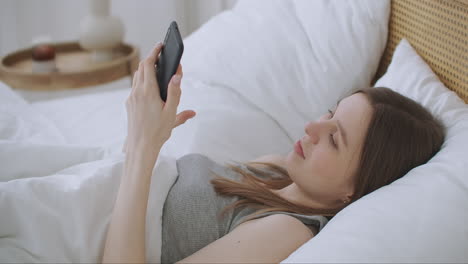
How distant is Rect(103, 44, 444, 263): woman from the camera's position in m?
0.89

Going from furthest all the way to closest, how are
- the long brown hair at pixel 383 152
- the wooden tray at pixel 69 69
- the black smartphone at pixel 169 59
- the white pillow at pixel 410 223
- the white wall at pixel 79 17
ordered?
the white wall at pixel 79 17
the wooden tray at pixel 69 69
the long brown hair at pixel 383 152
the black smartphone at pixel 169 59
the white pillow at pixel 410 223

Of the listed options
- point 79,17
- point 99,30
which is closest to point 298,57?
point 99,30

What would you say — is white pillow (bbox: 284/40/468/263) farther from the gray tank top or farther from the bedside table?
the bedside table

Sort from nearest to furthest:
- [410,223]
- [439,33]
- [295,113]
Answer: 1. [410,223]
2. [439,33]
3. [295,113]

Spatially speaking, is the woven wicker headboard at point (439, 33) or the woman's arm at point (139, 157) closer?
the woman's arm at point (139, 157)

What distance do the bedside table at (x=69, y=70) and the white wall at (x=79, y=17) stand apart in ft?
1.42

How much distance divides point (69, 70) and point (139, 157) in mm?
1280

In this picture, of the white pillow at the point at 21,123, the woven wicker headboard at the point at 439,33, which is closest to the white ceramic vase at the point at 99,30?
the white pillow at the point at 21,123

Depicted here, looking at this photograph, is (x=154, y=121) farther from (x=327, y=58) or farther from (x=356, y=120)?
(x=327, y=58)

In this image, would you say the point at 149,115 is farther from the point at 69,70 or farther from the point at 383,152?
the point at 69,70

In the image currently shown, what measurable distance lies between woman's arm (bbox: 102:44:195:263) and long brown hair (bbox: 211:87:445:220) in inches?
6.5

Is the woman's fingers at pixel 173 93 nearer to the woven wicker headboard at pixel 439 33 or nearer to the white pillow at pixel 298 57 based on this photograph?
the white pillow at pixel 298 57

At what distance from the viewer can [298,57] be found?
1.44 meters

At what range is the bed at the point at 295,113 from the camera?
0.79 metres
